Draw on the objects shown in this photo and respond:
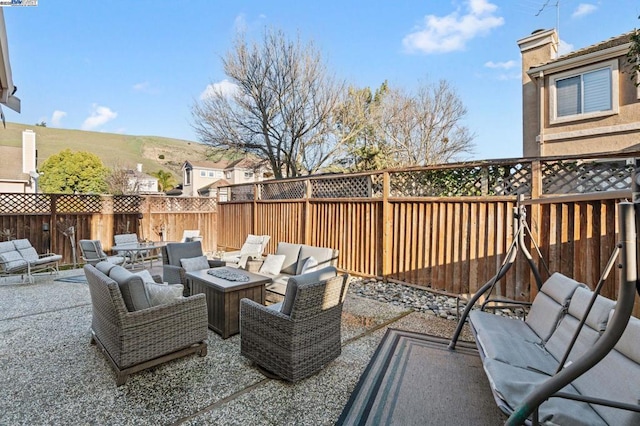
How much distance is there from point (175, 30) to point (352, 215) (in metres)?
8.63

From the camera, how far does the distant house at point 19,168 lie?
1470 centimetres

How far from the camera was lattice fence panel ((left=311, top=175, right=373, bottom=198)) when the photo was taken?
6453 millimetres

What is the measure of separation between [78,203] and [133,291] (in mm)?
8291

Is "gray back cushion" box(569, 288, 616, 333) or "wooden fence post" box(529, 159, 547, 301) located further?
"wooden fence post" box(529, 159, 547, 301)

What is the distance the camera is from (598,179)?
157 inches

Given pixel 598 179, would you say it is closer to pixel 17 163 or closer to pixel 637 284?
pixel 637 284

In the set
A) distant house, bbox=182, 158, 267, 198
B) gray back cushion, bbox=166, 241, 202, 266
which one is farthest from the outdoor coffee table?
distant house, bbox=182, 158, 267, 198

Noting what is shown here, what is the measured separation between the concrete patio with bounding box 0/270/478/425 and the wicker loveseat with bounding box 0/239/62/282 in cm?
284

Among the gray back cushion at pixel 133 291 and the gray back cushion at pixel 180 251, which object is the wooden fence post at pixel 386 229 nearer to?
the gray back cushion at pixel 180 251

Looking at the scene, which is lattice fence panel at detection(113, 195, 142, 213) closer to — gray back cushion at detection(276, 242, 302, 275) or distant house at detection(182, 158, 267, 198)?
gray back cushion at detection(276, 242, 302, 275)

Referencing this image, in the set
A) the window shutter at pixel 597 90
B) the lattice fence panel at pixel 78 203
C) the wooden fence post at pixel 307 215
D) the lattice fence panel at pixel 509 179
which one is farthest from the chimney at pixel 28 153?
the window shutter at pixel 597 90

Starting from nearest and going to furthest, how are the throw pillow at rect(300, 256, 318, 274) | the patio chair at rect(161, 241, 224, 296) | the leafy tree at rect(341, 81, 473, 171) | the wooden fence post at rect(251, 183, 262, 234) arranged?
the throw pillow at rect(300, 256, 318, 274) < the patio chair at rect(161, 241, 224, 296) < the wooden fence post at rect(251, 183, 262, 234) < the leafy tree at rect(341, 81, 473, 171)

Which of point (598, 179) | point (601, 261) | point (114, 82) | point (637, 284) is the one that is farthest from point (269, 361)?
point (114, 82)

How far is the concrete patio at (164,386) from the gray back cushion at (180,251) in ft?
5.14
